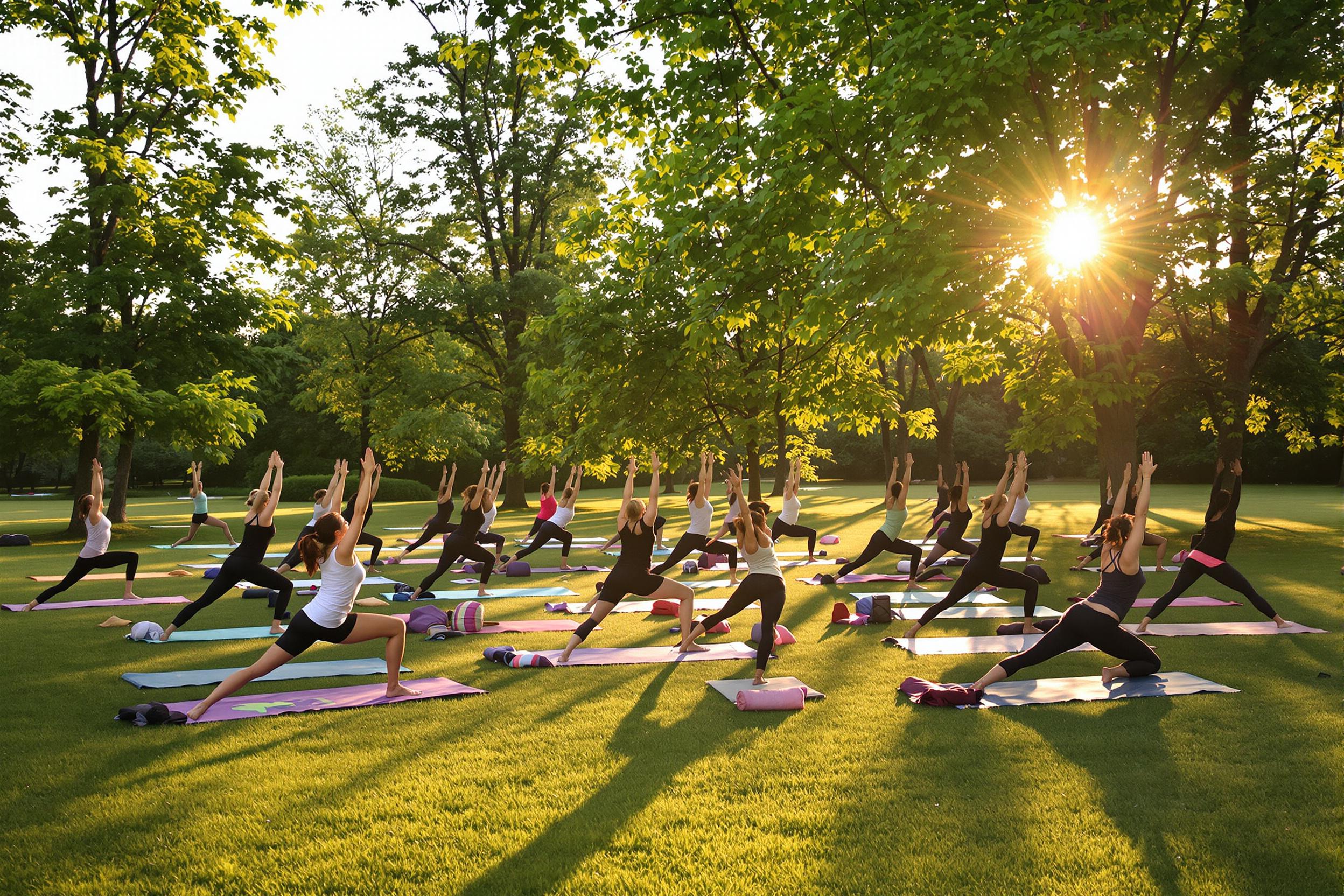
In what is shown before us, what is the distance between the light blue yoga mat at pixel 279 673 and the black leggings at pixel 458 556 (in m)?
3.71

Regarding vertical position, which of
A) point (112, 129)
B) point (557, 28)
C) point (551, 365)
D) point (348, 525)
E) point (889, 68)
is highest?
point (112, 129)

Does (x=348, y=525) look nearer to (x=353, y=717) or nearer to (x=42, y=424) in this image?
(x=353, y=717)

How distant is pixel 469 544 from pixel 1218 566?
32.3 ft

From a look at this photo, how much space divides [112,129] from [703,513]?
64.7 ft

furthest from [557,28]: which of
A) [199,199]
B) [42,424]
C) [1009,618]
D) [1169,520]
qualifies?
[1169,520]

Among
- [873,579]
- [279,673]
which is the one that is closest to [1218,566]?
[873,579]

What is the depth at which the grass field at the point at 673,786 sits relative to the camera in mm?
4035

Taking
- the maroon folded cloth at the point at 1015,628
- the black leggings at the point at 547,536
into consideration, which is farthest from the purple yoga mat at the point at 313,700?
the black leggings at the point at 547,536

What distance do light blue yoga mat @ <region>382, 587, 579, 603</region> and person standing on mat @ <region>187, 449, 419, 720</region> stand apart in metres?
6.01

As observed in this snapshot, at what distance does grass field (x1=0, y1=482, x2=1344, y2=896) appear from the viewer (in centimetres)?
404

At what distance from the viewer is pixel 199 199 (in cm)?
2330

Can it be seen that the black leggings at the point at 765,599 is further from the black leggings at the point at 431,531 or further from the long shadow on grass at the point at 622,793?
the black leggings at the point at 431,531

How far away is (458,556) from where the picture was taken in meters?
12.8

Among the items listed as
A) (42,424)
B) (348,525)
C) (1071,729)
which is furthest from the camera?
(42,424)
